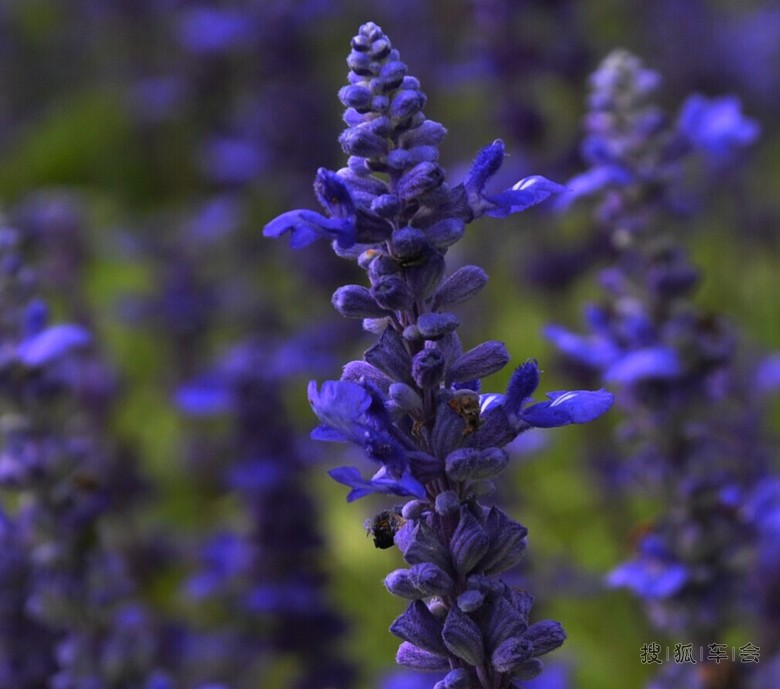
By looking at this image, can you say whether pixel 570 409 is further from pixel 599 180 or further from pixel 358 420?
pixel 599 180

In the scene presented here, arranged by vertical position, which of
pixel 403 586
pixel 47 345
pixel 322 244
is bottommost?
pixel 403 586

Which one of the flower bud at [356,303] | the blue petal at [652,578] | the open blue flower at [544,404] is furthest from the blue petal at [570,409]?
the blue petal at [652,578]

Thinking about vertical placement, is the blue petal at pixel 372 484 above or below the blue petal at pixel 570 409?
below

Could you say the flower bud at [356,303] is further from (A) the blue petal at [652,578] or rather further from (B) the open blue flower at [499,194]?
(A) the blue petal at [652,578]

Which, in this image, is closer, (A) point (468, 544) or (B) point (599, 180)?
(A) point (468, 544)

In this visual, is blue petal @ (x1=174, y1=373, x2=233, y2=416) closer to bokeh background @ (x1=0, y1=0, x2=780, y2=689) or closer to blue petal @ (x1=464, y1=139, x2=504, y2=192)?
bokeh background @ (x1=0, y1=0, x2=780, y2=689)

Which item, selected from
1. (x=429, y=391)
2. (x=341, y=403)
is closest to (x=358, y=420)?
(x=341, y=403)

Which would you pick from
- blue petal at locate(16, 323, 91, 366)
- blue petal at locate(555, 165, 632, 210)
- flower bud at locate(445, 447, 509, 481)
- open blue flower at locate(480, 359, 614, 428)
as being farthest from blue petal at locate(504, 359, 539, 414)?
blue petal at locate(16, 323, 91, 366)
